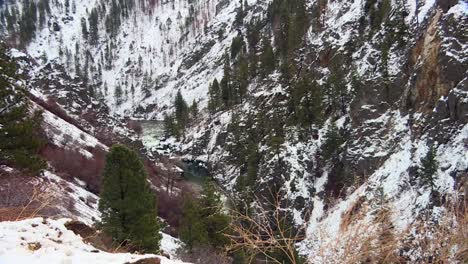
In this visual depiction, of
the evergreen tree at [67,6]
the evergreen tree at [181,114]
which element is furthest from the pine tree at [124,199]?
the evergreen tree at [67,6]

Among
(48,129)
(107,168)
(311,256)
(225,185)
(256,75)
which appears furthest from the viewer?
(256,75)

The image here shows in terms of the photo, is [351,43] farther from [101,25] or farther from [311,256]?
[101,25]

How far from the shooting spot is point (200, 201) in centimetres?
2789

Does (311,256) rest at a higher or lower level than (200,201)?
higher

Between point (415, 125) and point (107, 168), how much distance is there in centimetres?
3530

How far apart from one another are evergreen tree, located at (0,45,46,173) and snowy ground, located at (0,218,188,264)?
10961mm

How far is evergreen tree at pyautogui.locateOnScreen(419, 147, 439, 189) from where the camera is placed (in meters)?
35.4

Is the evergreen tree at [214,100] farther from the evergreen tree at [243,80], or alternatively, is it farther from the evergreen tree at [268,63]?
the evergreen tree at [268,63]

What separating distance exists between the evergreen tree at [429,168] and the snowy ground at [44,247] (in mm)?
34483

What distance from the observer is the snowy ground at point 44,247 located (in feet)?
16.9

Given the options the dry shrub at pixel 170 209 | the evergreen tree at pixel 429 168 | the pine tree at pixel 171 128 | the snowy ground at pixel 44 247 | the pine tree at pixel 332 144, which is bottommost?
the dry shrub at pixel 170 209

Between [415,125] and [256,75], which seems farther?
[256,75]

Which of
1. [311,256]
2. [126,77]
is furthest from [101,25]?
[311,256]

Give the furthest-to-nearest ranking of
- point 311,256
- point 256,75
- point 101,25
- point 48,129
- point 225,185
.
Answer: point 101,25 → point 256,75 → point 225,185 → point 48,129 → point 311,256
